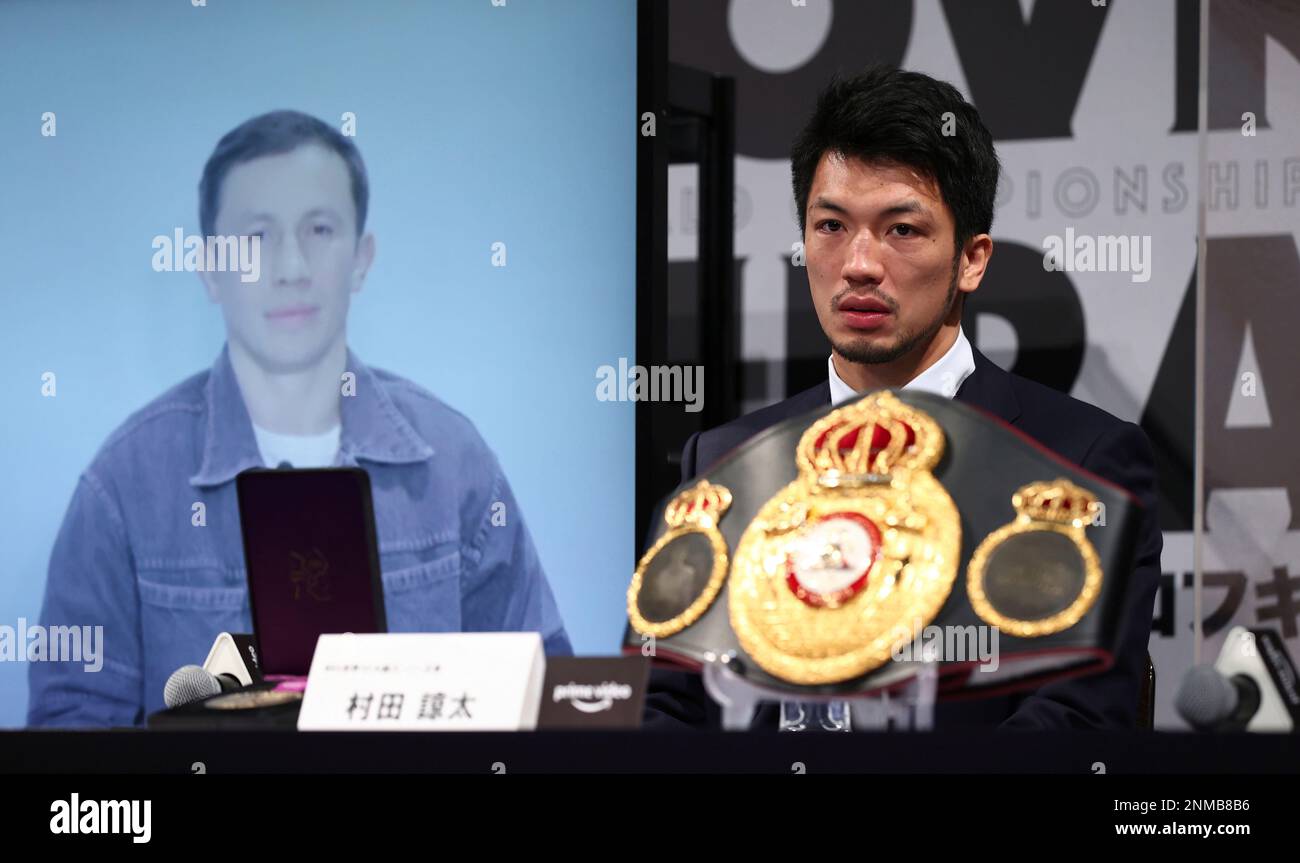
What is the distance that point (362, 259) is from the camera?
2.79 metres

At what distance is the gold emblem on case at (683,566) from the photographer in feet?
3.33

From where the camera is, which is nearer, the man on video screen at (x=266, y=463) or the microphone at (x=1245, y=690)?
the microphone at (x=1245, y=690)

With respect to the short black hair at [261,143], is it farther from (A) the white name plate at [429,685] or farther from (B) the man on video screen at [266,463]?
(A) the white name plate at [429,685]

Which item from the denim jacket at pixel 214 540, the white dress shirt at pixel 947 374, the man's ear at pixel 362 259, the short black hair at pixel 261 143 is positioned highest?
the short black hair at pixel 261 143

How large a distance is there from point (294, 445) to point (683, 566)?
1.92 meters

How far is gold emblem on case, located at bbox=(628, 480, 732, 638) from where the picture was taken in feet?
3.33

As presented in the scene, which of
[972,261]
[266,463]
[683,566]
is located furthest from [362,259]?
[683,566]

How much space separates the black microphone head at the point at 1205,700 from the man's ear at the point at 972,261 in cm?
83

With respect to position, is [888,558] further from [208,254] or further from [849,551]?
[208,254]

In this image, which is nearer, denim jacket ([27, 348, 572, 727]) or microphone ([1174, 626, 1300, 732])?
microphone ([1174, 626, 1300, 732])

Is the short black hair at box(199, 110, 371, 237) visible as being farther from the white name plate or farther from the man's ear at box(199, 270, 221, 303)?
the white name plate

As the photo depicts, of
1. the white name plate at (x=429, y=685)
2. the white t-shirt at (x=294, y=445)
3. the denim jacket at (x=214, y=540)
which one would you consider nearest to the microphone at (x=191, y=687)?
the white name plate at (x=429, y=685)

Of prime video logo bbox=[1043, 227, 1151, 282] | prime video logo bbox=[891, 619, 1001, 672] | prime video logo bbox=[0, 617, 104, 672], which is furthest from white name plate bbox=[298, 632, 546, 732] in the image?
prime video logo bbox=[1043, 227, 1151, 282]

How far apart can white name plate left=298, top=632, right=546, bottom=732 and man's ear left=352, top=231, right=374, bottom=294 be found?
Result: 1921 millimetres
